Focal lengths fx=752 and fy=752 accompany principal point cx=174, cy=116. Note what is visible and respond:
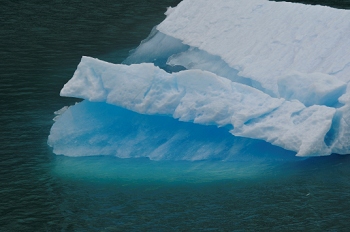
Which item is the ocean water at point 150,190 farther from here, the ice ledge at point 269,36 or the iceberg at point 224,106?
the ice ledge at point 269,36

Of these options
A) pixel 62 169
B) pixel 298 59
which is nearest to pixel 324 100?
pixel 298 59

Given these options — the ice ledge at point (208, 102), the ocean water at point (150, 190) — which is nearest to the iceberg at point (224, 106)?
the ice ledge at point (208, 102)

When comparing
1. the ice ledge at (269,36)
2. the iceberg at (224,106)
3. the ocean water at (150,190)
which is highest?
the ice ledge at (269,36)

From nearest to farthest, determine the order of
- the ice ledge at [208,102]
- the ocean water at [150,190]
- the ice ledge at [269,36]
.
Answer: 1. the ocean water at [150,190]
2. the ice ledge at [208,102]
3. the ice ledge at [269,36]

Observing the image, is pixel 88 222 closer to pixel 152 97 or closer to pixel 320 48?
pixel 152 97

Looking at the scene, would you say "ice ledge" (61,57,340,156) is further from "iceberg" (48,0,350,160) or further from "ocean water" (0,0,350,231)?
A: "ocean water" (0,0,350,231)

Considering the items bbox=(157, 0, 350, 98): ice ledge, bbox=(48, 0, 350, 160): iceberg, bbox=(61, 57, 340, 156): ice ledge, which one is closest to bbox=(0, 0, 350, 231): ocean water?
bbox=(48, 0, 350, 160): iceberg
